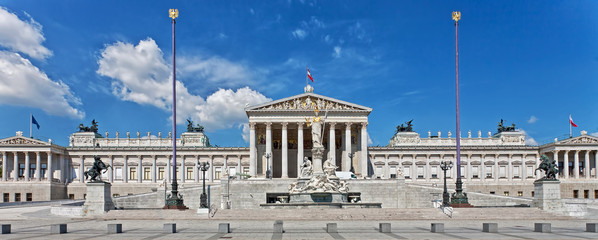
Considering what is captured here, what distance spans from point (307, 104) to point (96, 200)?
4593 centimetres

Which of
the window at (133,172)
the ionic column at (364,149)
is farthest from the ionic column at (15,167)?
the ionic column at (364,149)

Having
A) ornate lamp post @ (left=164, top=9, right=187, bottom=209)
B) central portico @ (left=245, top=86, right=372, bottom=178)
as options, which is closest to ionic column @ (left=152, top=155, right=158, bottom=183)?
central portico @ (left=245, top=86, right=372, bottom=178)

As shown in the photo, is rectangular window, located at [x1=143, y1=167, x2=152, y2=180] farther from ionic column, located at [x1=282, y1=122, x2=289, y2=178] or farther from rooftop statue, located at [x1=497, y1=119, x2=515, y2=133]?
rooftop statue, located at [x1=497, y1=119, x2=515, y2=133]

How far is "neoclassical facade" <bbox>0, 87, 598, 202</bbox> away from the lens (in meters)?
87.9

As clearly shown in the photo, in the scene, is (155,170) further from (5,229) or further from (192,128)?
(5,229)

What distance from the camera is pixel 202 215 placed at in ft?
132

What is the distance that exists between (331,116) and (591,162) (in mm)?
48504

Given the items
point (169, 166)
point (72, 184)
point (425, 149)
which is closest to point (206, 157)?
point (169, 166)

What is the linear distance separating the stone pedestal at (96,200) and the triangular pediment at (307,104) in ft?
138

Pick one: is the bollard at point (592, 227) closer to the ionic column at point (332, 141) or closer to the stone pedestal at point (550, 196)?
the stone pedestal at point (550, 196)

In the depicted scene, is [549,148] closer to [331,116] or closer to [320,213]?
[331,116]

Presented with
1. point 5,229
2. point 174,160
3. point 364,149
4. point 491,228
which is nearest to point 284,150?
point 364,149

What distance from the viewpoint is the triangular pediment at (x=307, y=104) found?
82562 millimetres

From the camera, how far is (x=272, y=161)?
293ft
